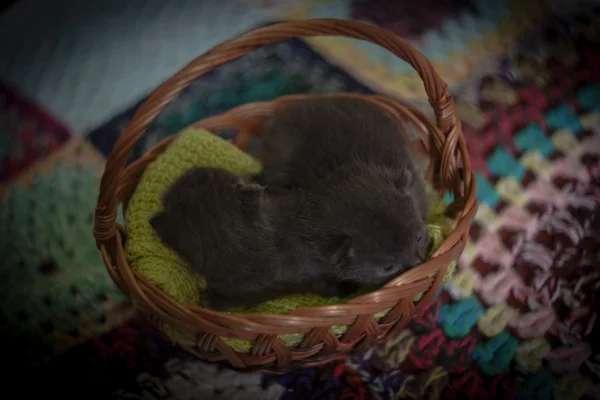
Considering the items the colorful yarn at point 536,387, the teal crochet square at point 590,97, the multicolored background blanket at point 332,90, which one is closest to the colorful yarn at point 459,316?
the multicolored background blanket at point 332,90

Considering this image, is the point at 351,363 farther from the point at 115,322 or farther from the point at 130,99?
the point at 130,99

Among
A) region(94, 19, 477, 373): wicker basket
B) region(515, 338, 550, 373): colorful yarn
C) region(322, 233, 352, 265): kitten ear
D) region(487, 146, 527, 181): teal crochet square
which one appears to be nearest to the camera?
region(94, 19, 477, 373): wicker basket

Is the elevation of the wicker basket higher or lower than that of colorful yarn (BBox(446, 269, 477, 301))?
higher

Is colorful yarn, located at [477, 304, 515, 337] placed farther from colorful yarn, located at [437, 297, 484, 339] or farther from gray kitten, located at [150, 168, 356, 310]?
gray kitten, located at [150, 168, 356, 310]

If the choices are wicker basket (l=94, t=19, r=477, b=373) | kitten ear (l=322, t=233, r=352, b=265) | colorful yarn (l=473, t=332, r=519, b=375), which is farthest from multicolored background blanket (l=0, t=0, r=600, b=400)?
kitten ear (l=322, t=233, r=352, b=265)

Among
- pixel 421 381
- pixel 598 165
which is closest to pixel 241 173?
pixel 421 381

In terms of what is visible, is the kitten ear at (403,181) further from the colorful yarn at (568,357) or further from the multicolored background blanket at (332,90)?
the colorful yarn at (568,357)

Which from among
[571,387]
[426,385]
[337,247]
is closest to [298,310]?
[337,247]
